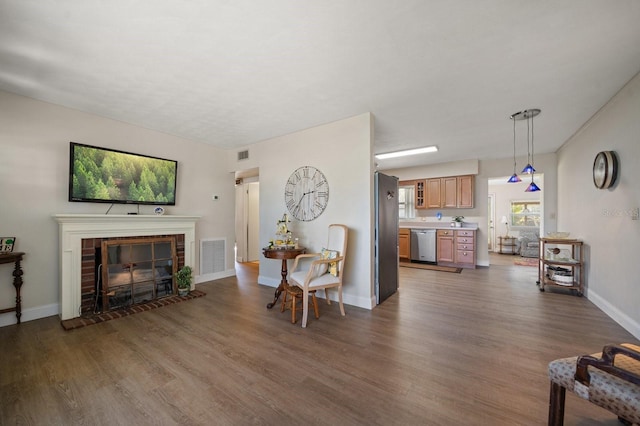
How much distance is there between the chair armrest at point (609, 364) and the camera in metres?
1.08

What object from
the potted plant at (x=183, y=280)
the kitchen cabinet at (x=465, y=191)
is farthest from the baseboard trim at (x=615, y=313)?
the potted plant at (x=183, y=280)

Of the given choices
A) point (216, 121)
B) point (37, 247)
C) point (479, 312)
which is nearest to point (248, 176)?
point (216, 121)

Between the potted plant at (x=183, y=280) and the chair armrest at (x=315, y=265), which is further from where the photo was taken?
the potted plant at (x=183, y=280)

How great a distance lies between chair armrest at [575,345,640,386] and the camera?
108 cm

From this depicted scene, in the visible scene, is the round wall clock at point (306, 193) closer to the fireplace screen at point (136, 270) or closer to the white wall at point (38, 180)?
the fireplace screen at point (136, 270)

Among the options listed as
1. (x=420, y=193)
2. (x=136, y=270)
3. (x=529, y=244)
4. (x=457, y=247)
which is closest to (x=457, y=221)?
(x=457, y=247)

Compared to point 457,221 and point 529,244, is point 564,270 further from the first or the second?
point 529,244

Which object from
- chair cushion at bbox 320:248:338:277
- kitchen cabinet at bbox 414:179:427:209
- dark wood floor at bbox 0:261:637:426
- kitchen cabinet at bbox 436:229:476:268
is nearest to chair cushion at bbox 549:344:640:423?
dark wood floor at bbox 0:261:637:426

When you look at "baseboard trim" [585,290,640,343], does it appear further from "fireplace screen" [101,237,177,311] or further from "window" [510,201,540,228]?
"window" [510,201,540,228]

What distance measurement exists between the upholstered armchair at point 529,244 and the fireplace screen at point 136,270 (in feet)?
30.6

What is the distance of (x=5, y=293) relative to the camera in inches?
111

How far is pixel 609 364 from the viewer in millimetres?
1154

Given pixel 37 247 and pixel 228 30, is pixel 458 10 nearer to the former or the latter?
pixel 228 30

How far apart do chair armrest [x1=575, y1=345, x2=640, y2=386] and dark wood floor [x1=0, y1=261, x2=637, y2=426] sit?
1.62ft
